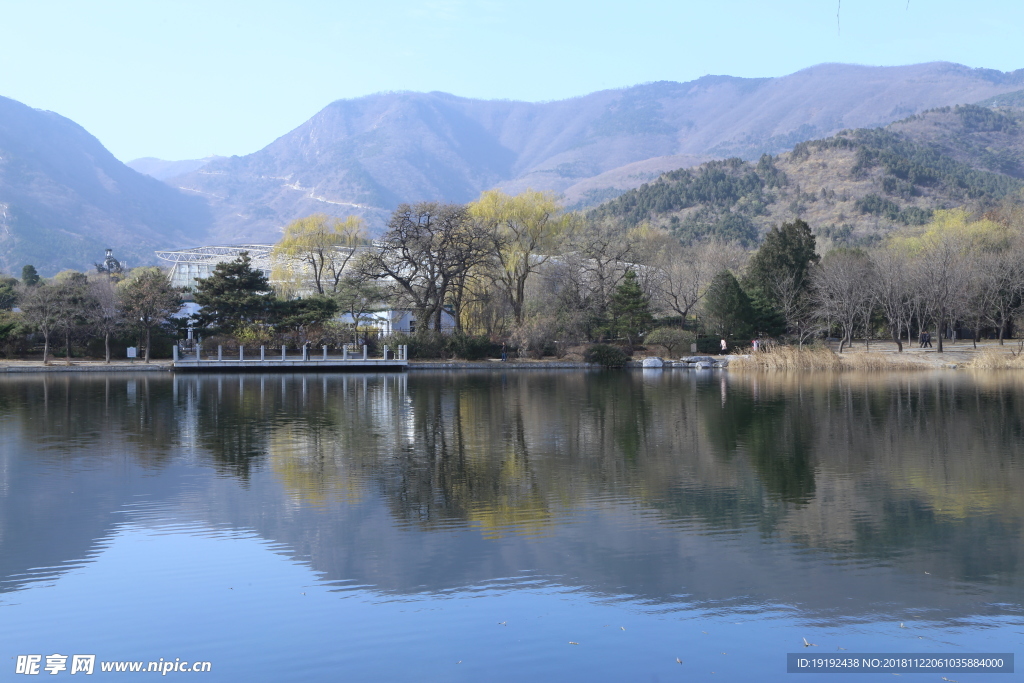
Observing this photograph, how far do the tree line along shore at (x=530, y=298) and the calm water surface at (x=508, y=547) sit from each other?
25640 mm

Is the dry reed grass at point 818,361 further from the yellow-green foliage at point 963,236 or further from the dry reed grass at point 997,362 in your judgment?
the yellow-green foliage at point 963,236

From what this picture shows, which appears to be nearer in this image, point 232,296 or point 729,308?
point 232,296

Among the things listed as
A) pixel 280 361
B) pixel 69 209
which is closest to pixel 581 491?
pixel 280 361

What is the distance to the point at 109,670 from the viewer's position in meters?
5.62

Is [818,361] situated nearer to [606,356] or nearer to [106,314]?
[606,356]

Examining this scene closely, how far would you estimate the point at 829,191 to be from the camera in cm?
10012

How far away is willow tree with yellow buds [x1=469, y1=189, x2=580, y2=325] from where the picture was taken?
47.0 m

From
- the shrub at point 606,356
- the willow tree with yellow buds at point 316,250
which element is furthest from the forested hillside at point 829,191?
the shrub at point 606,356

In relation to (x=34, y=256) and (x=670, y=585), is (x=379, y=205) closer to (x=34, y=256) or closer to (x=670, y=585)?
(x=34, y=256)

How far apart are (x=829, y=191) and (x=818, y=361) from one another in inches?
2691

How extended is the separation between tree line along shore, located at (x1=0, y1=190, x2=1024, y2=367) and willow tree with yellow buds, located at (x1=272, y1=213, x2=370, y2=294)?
28 centimetres

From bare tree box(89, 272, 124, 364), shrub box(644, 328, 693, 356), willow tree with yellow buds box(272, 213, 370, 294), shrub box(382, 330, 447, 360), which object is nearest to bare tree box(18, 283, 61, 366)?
bare tree box(89, 272, 124, 364)

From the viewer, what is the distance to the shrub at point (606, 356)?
42969 mm

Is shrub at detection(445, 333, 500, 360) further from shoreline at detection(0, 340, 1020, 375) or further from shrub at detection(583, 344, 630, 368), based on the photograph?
shrub at detection(583, 344, 630, 368)
